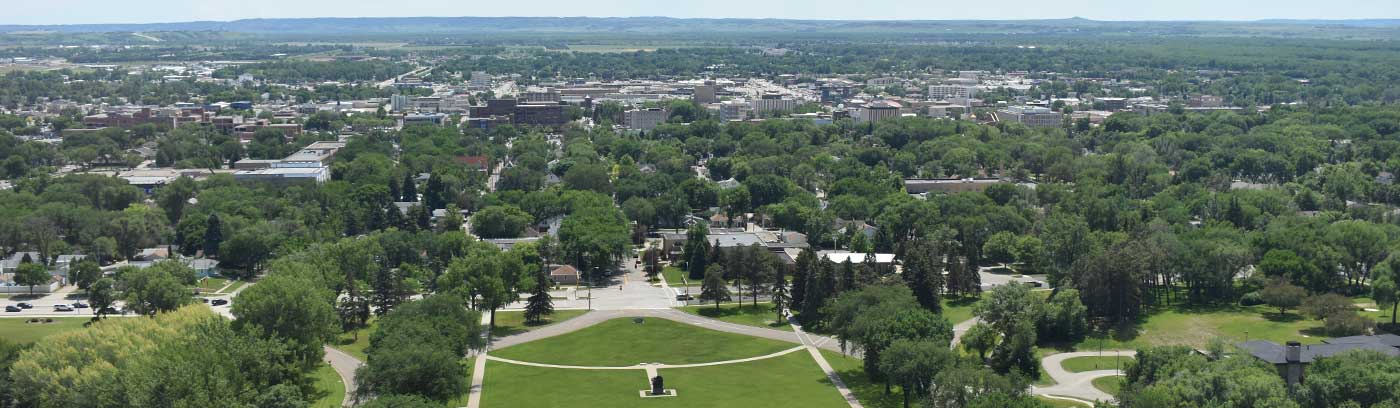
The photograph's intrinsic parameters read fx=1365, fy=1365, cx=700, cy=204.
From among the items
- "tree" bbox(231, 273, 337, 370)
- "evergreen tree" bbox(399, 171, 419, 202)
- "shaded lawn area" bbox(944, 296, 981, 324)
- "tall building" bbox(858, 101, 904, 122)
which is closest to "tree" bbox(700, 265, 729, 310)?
"shaded lawn area" bbox(944, 296, 981, 324)

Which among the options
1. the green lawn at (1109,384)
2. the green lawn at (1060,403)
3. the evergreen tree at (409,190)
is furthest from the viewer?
the evergreen tree at (409,190)

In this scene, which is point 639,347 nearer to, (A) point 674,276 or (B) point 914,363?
(B) point 914,363

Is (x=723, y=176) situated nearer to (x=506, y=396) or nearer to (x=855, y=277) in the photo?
(x=855, y=277)

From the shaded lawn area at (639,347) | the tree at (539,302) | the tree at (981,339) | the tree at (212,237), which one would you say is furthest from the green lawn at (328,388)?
the tree at (212,237)

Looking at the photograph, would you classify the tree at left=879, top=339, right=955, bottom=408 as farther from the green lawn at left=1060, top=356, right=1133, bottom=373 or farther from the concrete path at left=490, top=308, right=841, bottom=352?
the concrete path at left=490, top=308, right=841, bottom=352

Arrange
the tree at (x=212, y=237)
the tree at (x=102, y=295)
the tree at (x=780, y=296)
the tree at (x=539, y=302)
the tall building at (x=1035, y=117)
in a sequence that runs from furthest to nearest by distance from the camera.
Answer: the tall building at (x=1035, y=117), the tree at (x=212, y=237), the tree at (x=780, y=296), the tree at (x=539, y=302), the tree at (x=102, y=295)

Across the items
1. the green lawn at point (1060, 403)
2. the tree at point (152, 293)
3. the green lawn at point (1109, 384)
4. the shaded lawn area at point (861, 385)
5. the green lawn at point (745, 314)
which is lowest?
the green lawn at point (745, 314)

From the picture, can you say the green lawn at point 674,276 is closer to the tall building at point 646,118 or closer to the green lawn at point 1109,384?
the green lawn at point 1109,384
